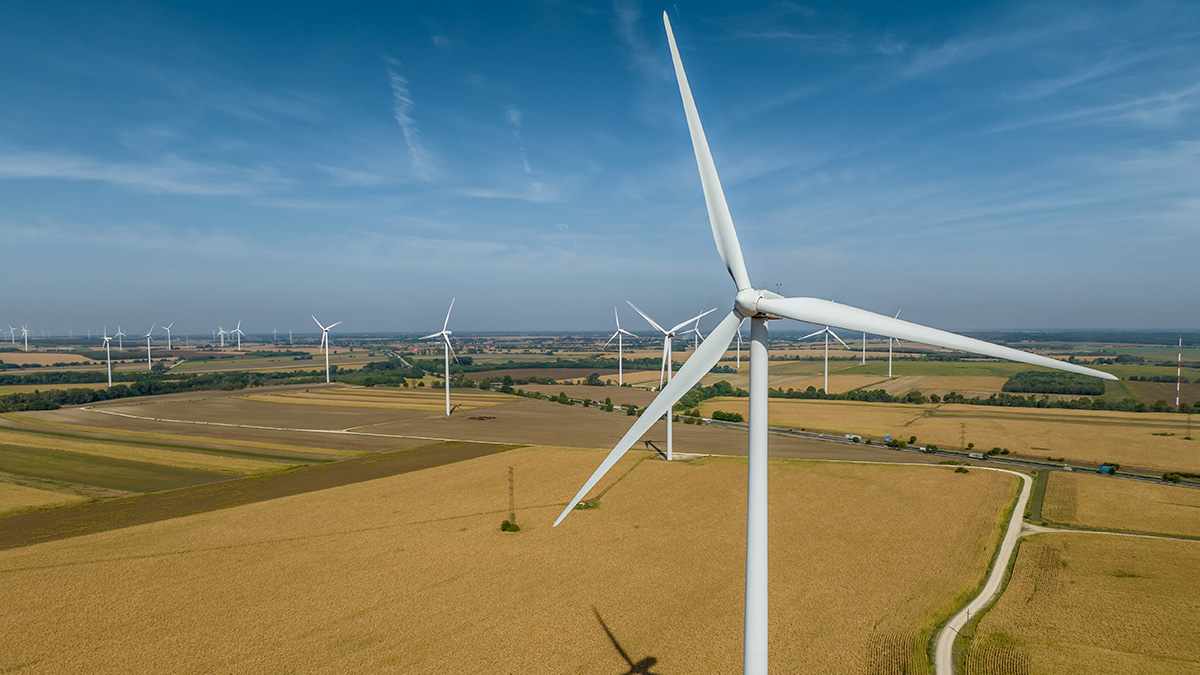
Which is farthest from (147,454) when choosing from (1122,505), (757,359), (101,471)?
(1122,505)

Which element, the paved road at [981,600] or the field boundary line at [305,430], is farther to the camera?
the field boundary line at [305,430]

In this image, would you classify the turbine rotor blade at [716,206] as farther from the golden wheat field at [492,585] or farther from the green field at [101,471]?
the green field at [101,471]

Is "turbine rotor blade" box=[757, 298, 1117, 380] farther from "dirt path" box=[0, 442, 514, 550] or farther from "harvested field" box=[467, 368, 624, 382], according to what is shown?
"harvested field" box=[467, 368, 624, 382]

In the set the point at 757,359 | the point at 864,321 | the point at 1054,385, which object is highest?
the point at 864,321

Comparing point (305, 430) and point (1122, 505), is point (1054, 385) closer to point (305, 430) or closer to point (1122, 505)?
point (1122, 505)

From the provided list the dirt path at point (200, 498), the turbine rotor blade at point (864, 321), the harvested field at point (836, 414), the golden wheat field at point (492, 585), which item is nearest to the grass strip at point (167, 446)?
the dirt path at point (200, 498)

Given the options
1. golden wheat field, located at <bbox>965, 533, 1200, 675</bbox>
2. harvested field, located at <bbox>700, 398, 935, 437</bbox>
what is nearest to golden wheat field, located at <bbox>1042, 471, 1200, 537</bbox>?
golden wheat field, located at <bbox>965, 533, 1200, 675</bbox>
